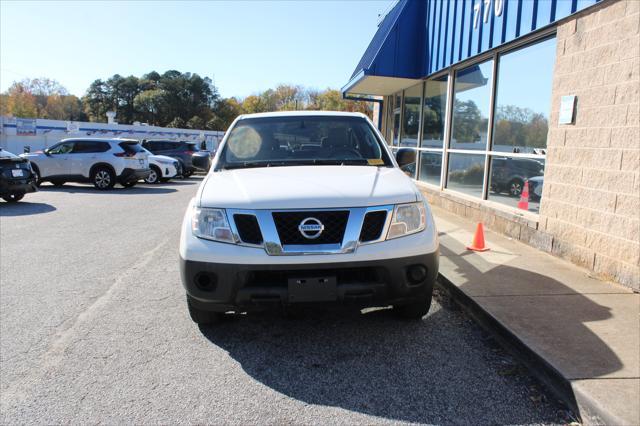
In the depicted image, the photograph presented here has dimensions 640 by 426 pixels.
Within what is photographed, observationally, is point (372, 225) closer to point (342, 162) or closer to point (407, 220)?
point (407, 220)

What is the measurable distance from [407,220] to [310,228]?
2.40 feet

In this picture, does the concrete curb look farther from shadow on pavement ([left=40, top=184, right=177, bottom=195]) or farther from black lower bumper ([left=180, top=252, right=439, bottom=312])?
shadow on pavement ([left=40, top=184, right=177, bottom=195])

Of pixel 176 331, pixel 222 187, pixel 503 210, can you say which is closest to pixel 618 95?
pixel 503 210

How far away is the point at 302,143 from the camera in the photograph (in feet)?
15.6

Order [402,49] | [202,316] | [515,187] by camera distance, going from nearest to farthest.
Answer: [202,316], [515,187], [402,49]

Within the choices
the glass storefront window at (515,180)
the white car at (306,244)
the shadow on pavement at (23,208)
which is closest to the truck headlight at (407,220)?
the white car at (306,244)

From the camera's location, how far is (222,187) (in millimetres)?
3688

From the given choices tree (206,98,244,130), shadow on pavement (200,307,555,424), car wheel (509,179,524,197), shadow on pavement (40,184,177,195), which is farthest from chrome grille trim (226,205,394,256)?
tree (206,98,244,130)

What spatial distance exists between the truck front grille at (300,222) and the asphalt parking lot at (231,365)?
56 cm

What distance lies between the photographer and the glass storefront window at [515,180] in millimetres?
6864

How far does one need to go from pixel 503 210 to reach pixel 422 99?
5534mm

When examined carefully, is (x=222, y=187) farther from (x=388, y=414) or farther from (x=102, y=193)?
(x=102, y=193)

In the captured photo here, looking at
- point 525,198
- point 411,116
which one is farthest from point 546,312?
point 411,116

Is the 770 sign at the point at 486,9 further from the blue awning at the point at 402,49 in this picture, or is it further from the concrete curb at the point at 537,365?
the concrete curb at the point at 537,365
